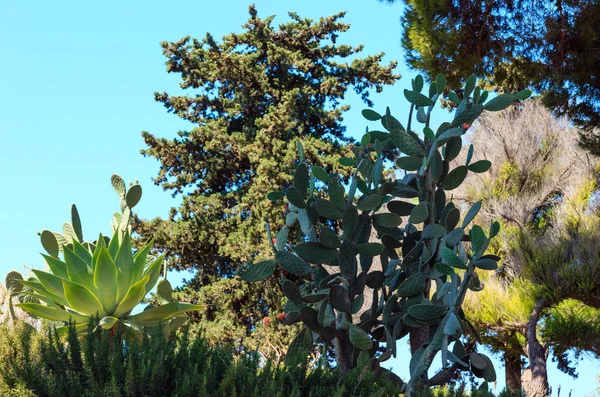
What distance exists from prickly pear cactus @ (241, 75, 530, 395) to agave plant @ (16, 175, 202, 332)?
602 millimetres

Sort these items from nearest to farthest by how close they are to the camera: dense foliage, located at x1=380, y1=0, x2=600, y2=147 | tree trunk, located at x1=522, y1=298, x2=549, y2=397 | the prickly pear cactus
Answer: the prickly pear cactus, dense foliage, located at x1=380, y1=0, x2=600, y2=147, tree trunk, located at x1=522, y1=298, x2=549, y2=397

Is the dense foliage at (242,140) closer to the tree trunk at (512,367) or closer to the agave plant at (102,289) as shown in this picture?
the tree trunk at (512,367)

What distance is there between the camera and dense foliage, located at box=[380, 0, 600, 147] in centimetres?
843

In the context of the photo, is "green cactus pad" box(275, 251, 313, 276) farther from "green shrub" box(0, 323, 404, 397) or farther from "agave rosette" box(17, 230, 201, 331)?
"green shrub" box(0, 323, 404, 397)

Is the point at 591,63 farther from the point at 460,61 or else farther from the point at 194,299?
the point at 194,299

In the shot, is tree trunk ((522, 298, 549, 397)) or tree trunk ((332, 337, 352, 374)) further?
tree trunk ((522, 298, 549, 397))

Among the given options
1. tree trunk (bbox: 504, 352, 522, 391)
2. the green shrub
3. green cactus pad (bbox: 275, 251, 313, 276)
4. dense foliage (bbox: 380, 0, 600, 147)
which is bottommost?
the green shrub

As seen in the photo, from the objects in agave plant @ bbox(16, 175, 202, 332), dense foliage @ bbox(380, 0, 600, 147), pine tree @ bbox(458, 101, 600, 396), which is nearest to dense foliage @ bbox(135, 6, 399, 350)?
pine tree @ bbox(458, 101, 600, 396)

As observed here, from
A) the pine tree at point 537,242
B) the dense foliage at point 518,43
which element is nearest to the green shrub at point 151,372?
the dense foliage at point 518,43

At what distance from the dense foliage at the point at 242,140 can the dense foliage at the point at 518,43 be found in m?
6.57

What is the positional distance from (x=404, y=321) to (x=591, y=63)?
5.83 m

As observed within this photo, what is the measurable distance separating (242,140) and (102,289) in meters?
12.6

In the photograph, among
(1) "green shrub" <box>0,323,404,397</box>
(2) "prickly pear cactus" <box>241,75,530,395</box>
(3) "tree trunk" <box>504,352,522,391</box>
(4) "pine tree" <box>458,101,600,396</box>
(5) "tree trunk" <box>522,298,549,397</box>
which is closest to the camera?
(1) "green shrub" <box>0,323,404,397</box>

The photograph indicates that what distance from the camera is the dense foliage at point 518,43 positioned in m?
8.43
